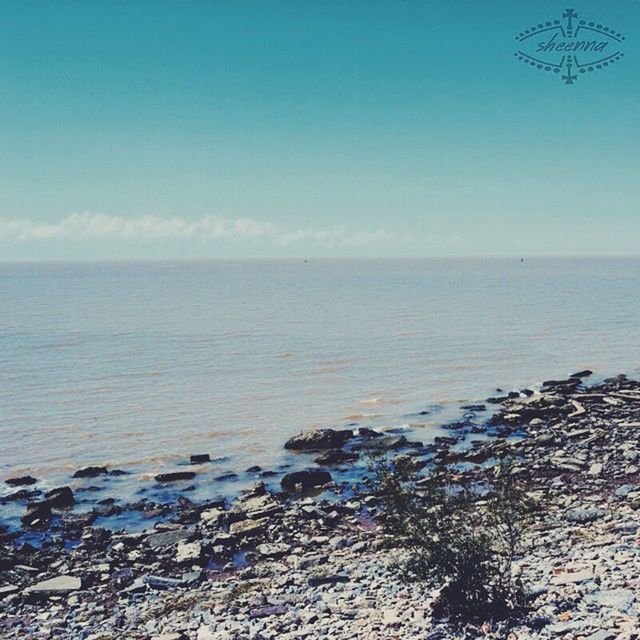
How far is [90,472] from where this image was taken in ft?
A: 77.8

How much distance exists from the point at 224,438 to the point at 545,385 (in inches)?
709

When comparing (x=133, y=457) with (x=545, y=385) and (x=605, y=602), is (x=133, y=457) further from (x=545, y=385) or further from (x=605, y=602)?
(x=545, y=385)

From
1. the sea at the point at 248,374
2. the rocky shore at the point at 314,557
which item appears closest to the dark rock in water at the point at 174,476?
the rocky shore at the point at 314,557

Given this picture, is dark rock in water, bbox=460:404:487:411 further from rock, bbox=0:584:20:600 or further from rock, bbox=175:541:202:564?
rock, bbox=0:584:20:600

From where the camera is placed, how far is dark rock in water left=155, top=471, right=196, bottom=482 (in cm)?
2308

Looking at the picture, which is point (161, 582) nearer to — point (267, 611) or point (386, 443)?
point (267, 611)

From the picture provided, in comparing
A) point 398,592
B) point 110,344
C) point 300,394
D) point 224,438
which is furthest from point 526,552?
point 110,344

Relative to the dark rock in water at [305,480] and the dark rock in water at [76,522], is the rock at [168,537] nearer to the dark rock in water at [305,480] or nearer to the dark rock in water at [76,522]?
the dark rock in water at [76,522]

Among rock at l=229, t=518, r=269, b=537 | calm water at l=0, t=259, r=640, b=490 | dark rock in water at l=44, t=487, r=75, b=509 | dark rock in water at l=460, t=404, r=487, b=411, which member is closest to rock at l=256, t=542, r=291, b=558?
rock at l=229, t=518, r=269, b=537

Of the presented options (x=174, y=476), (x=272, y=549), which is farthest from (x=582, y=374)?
(x=272, y=549)

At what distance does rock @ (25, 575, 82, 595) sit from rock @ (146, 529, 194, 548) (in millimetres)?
2417

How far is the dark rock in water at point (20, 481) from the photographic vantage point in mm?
22812

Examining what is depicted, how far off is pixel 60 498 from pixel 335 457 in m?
9.38

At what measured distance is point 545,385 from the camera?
119 feet
